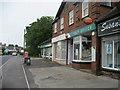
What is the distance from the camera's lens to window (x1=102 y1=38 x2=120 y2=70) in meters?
9.12

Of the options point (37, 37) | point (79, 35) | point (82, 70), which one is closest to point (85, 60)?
point (82, 70)

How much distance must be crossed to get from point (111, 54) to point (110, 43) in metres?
0.69

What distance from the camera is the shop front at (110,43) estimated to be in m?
8.84

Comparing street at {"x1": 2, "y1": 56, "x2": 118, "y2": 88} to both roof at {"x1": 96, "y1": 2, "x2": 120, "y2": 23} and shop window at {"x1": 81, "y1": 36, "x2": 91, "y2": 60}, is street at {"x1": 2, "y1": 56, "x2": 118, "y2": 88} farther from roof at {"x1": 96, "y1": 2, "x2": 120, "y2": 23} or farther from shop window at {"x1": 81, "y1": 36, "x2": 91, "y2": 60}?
roof at {"x1": 96, "y1": 2, "x2": 120, "y2": 23}

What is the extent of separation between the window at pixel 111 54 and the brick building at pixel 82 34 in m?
0.45

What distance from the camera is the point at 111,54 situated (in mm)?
9641

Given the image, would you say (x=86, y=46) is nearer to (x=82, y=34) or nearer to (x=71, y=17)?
(x=82, y=34)

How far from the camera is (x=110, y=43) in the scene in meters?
9.68

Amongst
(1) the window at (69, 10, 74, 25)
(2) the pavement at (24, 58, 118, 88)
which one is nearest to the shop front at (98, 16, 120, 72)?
(2) the pavement at (24, 58, 118, 88)

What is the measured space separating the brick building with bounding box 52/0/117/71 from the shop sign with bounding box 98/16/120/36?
663mm

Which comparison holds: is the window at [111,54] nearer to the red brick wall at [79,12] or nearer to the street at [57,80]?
the street at [57,80]

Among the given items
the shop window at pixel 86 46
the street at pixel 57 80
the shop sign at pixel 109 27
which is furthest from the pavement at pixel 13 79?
the shop sign at pixel 109 27

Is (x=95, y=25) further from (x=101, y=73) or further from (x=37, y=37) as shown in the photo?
(x=37, y=37)

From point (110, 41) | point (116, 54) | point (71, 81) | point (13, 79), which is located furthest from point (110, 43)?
point (13, 79)
